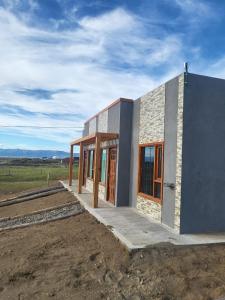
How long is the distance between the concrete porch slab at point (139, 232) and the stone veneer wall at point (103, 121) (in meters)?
4.81

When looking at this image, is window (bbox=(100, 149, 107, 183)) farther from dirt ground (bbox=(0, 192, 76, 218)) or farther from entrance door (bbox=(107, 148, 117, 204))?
dirt ground (bbox=(0, 192, 76, 218))

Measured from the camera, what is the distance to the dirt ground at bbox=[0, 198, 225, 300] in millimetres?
5398

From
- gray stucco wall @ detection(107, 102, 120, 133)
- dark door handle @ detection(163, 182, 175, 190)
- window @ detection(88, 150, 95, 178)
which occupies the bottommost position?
dark door handle @ detection(163, 182, 175, 190)

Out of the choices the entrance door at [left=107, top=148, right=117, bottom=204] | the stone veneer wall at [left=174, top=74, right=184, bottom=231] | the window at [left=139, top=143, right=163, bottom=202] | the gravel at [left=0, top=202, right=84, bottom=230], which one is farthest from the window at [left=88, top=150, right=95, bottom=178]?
the stone veneer wall at [left=174, top=74, right=184, bottom=231]

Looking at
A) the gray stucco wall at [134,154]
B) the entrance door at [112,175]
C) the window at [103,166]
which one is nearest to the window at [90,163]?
the window at [103,166]

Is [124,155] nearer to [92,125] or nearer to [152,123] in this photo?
[152,123]

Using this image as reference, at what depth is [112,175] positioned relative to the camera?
539 inches

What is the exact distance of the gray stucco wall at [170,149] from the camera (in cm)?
904

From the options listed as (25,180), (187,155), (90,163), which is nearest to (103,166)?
(90,163)

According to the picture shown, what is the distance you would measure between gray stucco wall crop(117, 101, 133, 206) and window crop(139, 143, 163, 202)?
123 cm

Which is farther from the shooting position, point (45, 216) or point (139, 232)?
point (45, 216)

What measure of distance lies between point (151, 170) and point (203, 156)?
2.22m

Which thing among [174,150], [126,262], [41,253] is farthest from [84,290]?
[174,150]

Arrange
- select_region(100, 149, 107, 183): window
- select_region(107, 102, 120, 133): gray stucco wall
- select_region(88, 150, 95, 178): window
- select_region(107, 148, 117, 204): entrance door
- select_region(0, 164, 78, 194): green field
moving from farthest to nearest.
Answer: select_region(0, 164, 78, 194): green field < select_region(88, 150, 95, 178): window < select_region(100, 149, 107, 183): window < select_region(107, 148, 117, 204): entrance door < select_region(107, 102, 120, 133): gray stucco wall
